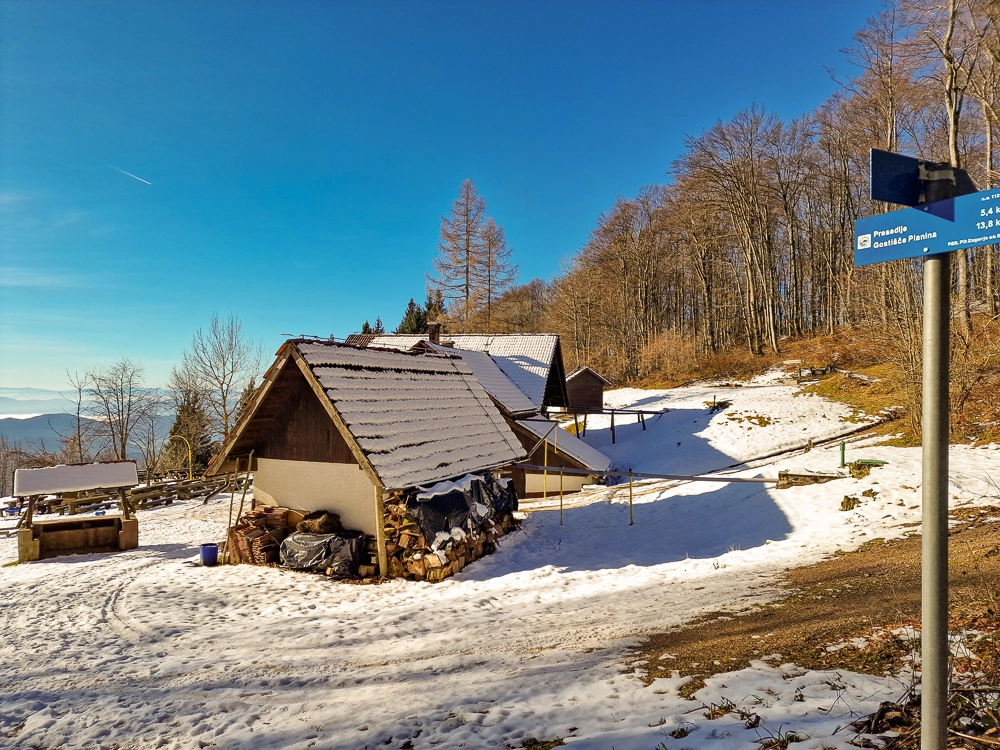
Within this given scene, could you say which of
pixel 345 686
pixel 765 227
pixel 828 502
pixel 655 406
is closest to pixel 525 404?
pixel 655 406

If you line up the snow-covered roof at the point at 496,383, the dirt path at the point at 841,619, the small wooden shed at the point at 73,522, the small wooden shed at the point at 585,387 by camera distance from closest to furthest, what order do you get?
the dirt path at the point at 841,619, the small wooden shed at the point at 73,522, the snow-covered roof at the point at 496,383, the small wooden shed at the point at 585,387

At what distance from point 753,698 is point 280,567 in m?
9.48

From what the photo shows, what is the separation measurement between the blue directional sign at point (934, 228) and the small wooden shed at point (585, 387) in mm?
30828

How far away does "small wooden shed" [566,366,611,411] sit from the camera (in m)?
33.9

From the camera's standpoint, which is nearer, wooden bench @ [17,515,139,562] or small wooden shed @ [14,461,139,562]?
wooden bench @ [17,515,139,562]

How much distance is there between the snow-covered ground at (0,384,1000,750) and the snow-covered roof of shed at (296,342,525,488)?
2098 millimetres

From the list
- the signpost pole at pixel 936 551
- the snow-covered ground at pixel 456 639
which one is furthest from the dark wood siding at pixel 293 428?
the signpost pole at pixel 936 551

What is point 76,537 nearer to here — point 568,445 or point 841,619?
point 568,445

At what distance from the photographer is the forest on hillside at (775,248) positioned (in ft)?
62.9

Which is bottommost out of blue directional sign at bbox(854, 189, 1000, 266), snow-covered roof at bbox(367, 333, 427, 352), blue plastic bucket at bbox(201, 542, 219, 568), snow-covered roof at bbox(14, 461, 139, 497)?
blue plastic bucket at bbox(201, 542, 219, 568)

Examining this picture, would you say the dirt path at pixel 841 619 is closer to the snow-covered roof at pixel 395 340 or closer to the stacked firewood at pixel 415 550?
the stacked firewood at pixel 415 550

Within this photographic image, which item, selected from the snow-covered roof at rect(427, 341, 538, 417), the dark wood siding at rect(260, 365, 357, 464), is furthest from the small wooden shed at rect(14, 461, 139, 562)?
the snow-covered roof at rect(427, 341, 538, 417)

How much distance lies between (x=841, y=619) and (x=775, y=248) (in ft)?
146

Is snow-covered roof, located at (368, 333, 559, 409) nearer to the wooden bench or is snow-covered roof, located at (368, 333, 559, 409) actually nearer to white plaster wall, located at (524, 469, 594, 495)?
white plaster wall, located at (524, 469, 594, 495)
